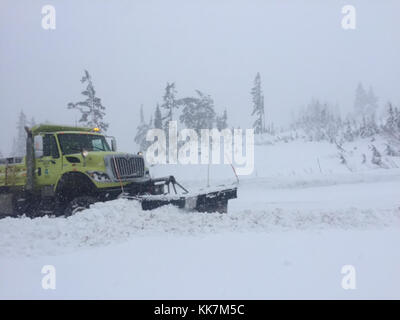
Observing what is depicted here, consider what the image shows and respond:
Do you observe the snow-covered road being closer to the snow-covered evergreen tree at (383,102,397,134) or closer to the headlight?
the headlight

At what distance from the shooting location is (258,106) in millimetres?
27797

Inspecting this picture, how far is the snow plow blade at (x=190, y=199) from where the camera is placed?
6.54m

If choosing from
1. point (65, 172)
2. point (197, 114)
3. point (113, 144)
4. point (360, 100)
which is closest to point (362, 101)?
point (360, 100)

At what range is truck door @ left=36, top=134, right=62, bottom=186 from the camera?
298 inches

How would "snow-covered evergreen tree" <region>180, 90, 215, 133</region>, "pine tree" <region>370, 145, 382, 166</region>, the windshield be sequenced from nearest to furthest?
the windshield, "pine tree" <region>370, 145, 382, 166</region>, "snow-covered evergreen tree" <region>180, 90, 215, 133</region>

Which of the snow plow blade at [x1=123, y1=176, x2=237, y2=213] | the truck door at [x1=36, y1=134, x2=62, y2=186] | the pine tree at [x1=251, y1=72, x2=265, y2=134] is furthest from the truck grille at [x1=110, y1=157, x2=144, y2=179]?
the pine tree at [x1=251, y1=72, x2=265, y2=134]

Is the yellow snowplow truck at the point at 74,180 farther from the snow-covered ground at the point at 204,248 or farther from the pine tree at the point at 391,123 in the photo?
the pine tree at the point at 391,123

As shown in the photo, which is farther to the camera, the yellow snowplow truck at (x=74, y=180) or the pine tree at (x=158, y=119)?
the pine tree at (x=158, y=119)

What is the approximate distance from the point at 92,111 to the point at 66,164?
12203mm

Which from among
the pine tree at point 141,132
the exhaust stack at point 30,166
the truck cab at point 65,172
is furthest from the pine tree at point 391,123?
the pine tree at point 141,132

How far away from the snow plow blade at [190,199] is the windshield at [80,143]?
2.05 meters

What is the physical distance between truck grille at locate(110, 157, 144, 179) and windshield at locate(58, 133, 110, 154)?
118 centimetres

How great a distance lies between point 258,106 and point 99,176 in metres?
23.0
